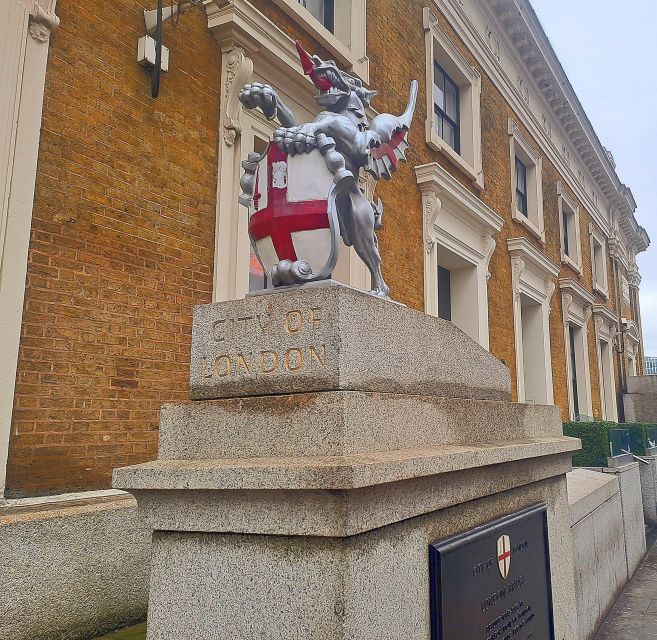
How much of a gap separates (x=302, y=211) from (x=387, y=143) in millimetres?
729

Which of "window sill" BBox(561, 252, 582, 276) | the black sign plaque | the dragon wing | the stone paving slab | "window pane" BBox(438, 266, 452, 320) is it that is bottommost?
the stone paving slab

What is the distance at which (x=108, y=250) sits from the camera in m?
4.87

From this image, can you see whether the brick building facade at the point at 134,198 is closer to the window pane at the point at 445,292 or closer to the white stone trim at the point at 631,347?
the window pane at the point at 445,292

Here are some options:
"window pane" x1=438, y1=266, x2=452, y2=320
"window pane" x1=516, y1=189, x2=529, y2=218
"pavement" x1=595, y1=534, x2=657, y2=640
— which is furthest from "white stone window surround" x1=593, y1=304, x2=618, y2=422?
"pavement" x1=595, y1=534, x2=657, y2=640

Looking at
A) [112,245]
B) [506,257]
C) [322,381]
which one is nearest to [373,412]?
[322,381]

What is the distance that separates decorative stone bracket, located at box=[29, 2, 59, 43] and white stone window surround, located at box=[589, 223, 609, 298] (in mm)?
21406

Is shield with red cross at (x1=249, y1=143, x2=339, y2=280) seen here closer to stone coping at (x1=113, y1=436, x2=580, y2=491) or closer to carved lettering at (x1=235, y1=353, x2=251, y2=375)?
carved lettering at (x1=235, y1=353, x2=251, y2=375)

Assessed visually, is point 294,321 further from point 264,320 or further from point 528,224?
point 528,224

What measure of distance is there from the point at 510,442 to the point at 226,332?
182 cm

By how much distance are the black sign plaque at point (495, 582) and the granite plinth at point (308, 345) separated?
0.74m

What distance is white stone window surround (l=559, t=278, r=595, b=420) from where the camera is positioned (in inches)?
682

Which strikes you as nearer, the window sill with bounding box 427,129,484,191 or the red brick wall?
the red brick wall

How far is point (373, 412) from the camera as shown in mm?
2383

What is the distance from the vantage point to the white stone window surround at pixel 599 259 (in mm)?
22766
